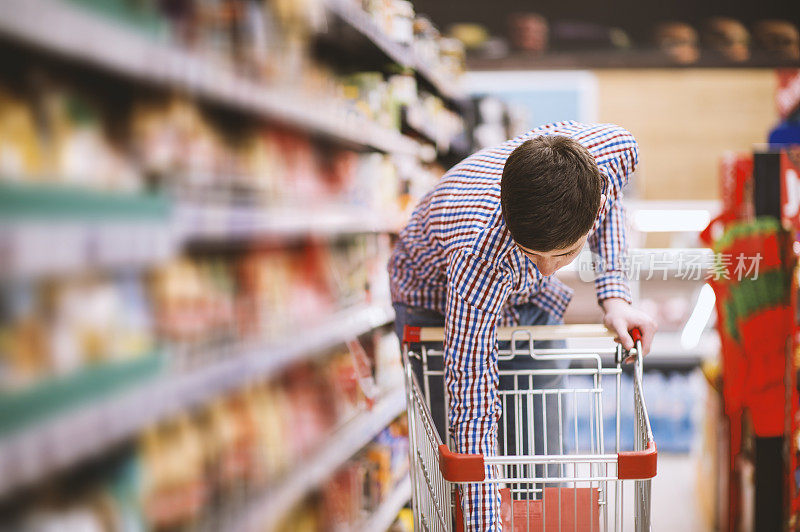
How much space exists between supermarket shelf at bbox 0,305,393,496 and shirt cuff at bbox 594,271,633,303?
2.75 feet

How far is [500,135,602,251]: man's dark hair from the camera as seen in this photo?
131 cm

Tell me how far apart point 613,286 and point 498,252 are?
0.49 metres

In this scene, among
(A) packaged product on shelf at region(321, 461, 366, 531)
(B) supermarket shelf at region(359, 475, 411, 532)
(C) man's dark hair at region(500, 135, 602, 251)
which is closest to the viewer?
(C) man's dark hair at region(500, 135, 602, 251)

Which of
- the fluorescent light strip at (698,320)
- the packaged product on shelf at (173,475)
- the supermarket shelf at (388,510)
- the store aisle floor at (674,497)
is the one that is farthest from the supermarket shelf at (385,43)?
the store aisle floor at (674,497)

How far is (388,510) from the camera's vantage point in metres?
2.98

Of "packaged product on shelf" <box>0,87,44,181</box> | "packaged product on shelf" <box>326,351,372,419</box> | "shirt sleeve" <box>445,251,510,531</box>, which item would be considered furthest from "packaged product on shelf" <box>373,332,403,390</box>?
"packaged product on shelf" <box>0,87,44,181</box>

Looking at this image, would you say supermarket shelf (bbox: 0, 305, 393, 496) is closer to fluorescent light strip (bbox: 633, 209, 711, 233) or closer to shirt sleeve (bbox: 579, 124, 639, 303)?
shirt sleeve (bbox: 579, 124, 639, 303)

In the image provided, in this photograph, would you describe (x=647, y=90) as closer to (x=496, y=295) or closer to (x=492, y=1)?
(x=492, y=1)

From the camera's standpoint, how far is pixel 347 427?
8.57 feet

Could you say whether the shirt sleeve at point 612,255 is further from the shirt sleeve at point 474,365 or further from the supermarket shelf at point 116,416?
the supermarket shelf at point 116,416

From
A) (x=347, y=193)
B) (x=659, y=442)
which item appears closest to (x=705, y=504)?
(x=659, y=442)

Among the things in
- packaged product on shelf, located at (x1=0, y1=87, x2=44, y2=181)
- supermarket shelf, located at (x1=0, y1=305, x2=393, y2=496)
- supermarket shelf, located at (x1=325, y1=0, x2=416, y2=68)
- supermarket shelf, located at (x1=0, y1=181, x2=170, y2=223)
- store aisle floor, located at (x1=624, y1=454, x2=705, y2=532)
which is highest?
supermarket shelf, located at (x1=325, y1=0, x2=416, y2=68)

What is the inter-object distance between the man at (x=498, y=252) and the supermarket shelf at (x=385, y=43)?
775mm

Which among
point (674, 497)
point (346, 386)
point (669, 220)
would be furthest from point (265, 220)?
point (669, 220)
